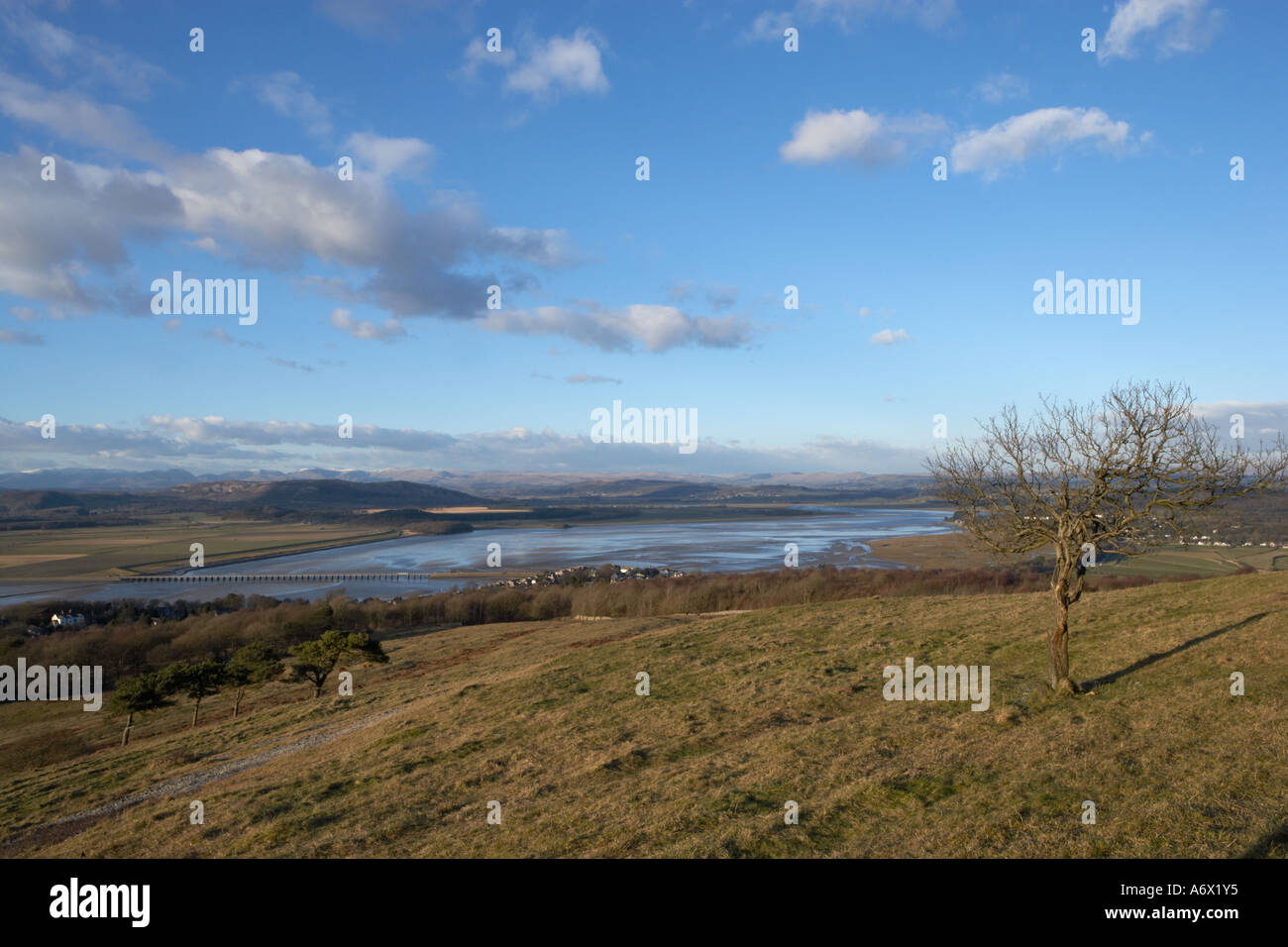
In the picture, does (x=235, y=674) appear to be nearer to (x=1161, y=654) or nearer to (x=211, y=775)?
(x=211, y=775)

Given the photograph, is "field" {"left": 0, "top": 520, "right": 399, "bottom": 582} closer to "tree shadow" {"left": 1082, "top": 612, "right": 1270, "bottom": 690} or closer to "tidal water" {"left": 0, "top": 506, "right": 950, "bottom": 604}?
"tidal water" {"left": 0, "top": 506, "right": 950, "bottom": 604}

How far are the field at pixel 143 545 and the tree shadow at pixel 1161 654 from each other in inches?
4721

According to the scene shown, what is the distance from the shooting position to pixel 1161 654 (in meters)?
15.7

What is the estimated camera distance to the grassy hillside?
880cm

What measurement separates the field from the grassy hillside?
317 ft

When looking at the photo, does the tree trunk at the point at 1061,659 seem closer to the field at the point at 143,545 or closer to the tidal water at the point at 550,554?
the tidal water at the point at 550,554

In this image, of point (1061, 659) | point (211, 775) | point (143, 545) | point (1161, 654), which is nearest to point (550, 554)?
point (143, 545)
